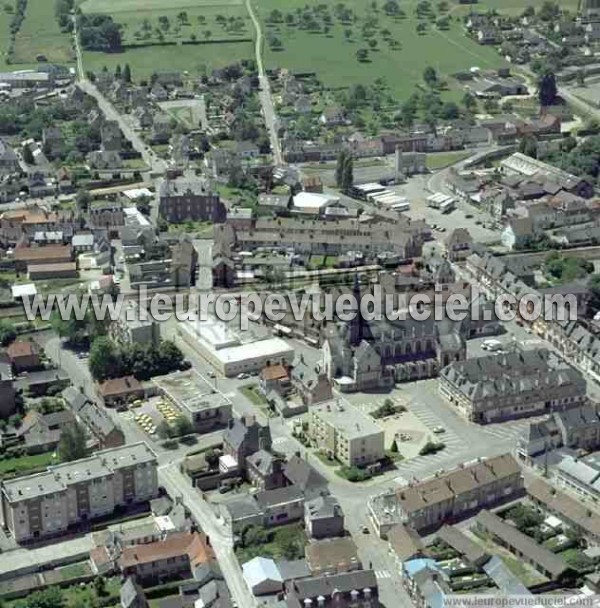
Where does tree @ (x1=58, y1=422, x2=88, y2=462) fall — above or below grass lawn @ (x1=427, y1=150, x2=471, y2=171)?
above

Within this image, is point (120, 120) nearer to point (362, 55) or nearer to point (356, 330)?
point (362, 55)

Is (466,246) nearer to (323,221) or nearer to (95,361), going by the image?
(323,221)

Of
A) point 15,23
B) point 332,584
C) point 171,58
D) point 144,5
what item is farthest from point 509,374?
point 144,5

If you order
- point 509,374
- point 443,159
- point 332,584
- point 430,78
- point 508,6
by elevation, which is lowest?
point 443,159

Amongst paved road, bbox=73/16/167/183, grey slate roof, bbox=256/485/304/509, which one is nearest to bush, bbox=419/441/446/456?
grey slate roof, bbox=256/485/304/509

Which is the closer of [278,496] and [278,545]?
[278,545]

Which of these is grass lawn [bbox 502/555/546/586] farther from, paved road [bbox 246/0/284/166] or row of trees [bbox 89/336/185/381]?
paved road [bbox 246/0/284/166]

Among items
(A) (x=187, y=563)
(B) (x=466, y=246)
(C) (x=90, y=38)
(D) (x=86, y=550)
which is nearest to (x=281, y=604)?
(A) (x=187, y=563)
